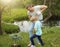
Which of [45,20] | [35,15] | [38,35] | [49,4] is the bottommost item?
[45,20]

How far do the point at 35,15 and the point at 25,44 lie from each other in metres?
1.40

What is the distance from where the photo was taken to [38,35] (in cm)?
902

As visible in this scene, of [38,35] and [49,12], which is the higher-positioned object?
[38,35]

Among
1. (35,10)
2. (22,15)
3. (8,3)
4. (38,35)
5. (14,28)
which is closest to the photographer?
(38,35)

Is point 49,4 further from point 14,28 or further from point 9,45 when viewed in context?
point 9,45

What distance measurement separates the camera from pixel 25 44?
10.2 metres

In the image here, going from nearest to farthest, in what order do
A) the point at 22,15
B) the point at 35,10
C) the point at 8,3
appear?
the point at 35,10 < the point at 8,3 < the point at 22,15

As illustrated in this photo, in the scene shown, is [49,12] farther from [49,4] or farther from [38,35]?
[38,35]

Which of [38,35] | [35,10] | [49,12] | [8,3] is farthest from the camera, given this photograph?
[49,12]

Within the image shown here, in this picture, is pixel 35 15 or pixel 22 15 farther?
pixel 22 15

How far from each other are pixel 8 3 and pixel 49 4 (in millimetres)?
12157

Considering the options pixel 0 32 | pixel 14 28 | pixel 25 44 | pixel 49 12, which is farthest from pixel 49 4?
pixel 25 44

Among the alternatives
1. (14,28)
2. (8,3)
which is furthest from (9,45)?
(14,28)

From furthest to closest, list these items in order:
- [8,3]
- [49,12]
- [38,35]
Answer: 1. [49,12]
2. [8,3]
3. [38,35]
